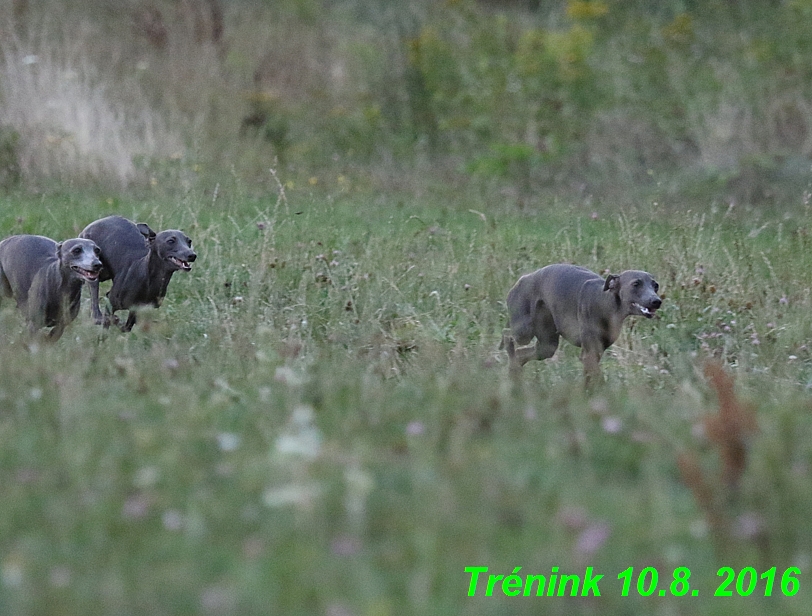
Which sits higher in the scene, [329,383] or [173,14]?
[329,383]

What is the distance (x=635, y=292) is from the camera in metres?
6.67

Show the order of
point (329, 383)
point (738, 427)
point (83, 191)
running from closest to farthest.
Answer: point (738, 427)
point (329, 383)
point (83, 191)

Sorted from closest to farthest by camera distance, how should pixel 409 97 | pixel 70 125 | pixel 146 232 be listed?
pixel 146 232
pixel 70 125
pixel 409 97

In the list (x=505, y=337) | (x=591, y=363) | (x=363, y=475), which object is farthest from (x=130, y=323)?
(x=363, y=475)

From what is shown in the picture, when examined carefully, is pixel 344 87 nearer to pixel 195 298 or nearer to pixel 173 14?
pixel 173 14

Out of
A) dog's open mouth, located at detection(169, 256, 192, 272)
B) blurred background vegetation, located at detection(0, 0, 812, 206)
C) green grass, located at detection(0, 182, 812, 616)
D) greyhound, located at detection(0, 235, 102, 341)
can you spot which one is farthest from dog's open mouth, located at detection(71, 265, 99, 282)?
blurred background vegetation, located at detection(0, 0, 812, 206)

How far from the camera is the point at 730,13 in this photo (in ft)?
62.5

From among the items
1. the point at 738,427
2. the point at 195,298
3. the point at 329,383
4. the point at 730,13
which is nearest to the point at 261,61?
the point at 730,13

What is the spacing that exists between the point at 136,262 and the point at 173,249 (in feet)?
1.16

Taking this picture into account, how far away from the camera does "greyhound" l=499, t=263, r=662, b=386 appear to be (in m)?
6.70

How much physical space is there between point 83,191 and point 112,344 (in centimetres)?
618

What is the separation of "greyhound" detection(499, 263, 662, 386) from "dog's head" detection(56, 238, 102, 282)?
2405 mm

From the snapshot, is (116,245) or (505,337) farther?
(116,245)

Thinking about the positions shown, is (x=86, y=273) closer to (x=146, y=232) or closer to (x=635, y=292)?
(x=146, y=232)
